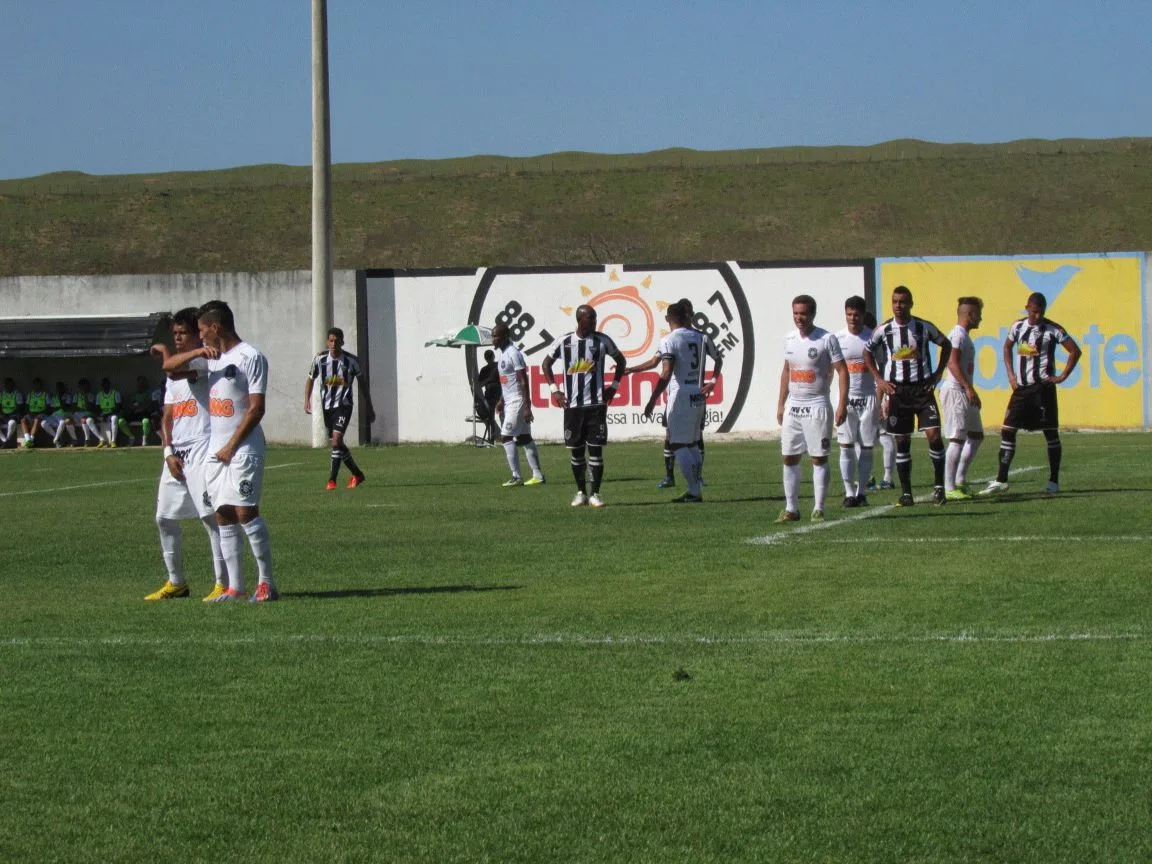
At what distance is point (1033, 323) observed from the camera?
1791 cm

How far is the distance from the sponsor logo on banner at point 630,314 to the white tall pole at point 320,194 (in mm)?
2935

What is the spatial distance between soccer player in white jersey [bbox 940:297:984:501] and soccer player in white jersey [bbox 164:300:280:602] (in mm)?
8706

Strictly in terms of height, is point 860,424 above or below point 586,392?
below

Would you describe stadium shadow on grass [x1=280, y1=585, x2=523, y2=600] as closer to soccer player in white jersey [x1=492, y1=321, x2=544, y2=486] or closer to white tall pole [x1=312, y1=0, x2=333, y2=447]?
soccer player in white jersey [x1=492, y1=321, x2=544, y2=486]

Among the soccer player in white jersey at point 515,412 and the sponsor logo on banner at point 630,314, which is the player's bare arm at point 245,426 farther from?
the sponsor logo on banner at point 630,314

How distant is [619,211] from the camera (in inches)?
4109

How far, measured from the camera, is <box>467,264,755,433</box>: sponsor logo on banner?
33688 mm

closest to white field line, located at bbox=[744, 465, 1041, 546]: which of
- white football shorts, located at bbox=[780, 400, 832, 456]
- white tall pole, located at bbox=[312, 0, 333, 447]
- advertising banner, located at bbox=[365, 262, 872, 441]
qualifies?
white football shorts, located at bbox=[780, 400, 832, 456]

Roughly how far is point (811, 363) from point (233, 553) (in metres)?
6.53

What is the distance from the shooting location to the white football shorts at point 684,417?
18062mm

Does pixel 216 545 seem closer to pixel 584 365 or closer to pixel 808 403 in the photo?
pixel 808 403

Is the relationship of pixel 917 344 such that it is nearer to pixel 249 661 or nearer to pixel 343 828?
pixel 249 661

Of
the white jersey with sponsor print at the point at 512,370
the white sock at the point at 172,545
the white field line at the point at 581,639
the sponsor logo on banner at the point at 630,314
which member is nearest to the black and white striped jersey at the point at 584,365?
the white jersey with sponsor print at the point at 512,370

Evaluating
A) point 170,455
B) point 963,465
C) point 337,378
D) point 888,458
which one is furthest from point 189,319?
point 337,378
